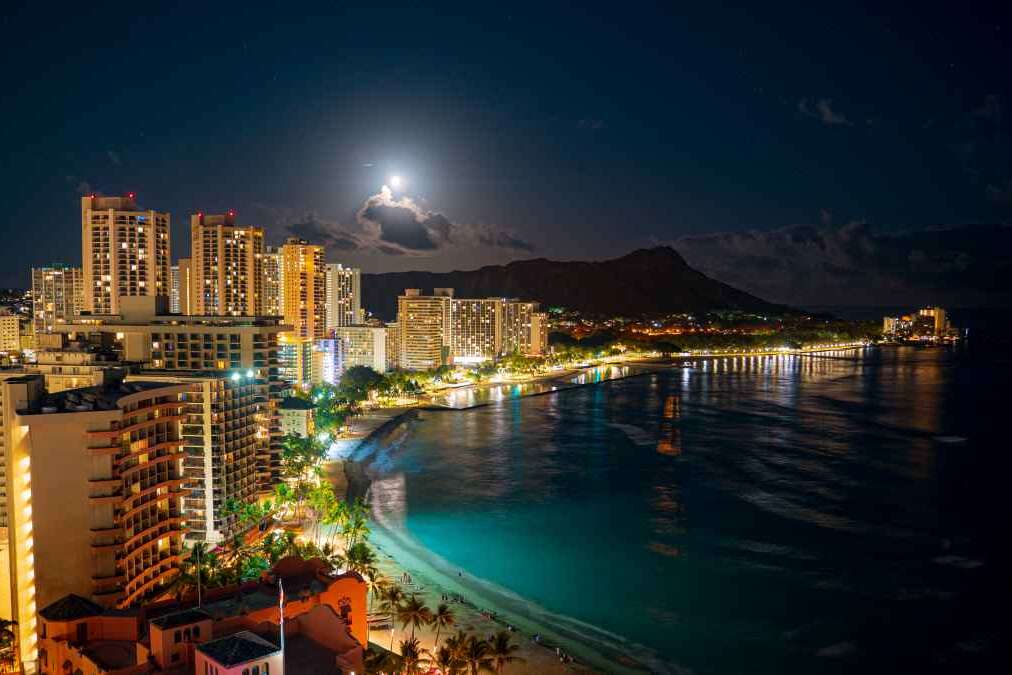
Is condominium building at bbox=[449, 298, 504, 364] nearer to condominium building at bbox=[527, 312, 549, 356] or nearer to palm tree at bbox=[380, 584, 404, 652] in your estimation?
condominium building at bbox=[527, 312, 549, 356]

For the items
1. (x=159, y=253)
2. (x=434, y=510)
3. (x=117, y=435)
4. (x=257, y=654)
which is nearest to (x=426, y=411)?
(x=159, y=253)

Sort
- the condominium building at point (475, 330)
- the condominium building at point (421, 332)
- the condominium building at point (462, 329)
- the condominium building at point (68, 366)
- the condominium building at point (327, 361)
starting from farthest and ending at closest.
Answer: the condominium building at point (475, 330)
the condominium building at point (462, 329)
the condominium building at point (421, 332)
the condominium building at point (327, 361)
the condominium building at point (68, 366)

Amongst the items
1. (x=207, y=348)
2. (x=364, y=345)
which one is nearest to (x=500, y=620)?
(x=207, y=348)

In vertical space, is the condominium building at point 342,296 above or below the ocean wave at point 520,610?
above

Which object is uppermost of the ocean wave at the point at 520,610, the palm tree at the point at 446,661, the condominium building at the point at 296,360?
the condominium building at the point at 296,360

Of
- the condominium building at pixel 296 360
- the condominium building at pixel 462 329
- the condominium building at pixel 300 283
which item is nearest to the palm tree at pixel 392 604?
the condominium building at pixel 296 360

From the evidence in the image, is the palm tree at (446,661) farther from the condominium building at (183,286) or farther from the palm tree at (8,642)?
the condominium building at (183,286)

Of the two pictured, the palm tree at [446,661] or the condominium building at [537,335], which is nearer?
the palm tree at [446,661]
